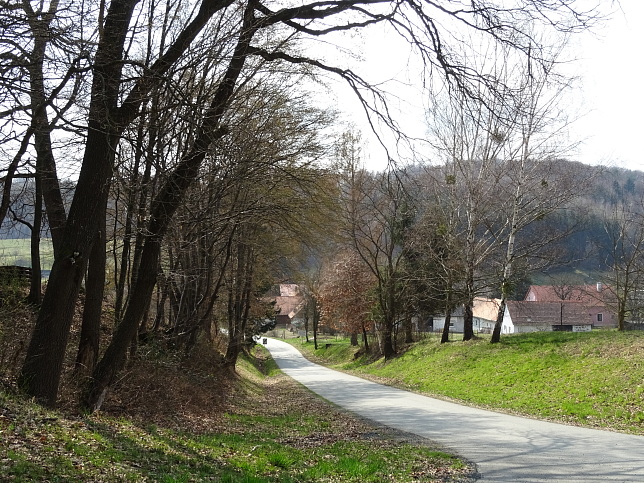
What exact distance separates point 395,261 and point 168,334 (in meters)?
23.2

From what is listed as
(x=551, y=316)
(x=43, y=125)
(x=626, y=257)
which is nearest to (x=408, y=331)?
(x=626, y=257)

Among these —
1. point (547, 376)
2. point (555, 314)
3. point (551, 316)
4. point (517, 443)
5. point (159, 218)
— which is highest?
point (159, 218)

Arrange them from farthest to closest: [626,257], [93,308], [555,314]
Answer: [555,314] → [626,257] → [93,308]

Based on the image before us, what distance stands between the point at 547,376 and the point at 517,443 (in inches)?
391

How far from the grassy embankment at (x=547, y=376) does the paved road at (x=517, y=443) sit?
1.59m

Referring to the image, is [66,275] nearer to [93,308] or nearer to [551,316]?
[93,308]

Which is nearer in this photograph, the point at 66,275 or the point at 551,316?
the point at 66,275

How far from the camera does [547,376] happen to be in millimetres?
19500

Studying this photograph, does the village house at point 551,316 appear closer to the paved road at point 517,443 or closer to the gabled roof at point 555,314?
the gabled roof at point 555,314

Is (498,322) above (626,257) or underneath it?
underneath

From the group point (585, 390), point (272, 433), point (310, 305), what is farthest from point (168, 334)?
point (310, 305)

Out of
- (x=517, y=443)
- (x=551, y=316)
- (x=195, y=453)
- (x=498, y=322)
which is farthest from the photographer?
(x=551, y=316)

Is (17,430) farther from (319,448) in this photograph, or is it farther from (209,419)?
(209,419)

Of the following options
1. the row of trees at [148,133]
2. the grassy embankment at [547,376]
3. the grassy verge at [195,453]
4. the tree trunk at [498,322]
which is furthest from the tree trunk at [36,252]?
the tree trunk at [498,322]
